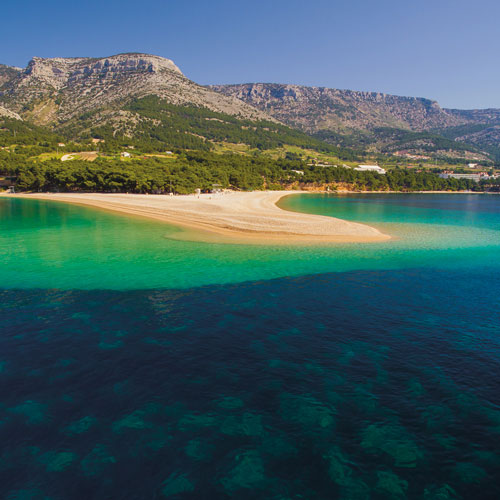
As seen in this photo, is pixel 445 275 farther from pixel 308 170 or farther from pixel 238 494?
pixel 308 170

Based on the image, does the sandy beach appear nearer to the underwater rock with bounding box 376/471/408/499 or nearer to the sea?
the sea

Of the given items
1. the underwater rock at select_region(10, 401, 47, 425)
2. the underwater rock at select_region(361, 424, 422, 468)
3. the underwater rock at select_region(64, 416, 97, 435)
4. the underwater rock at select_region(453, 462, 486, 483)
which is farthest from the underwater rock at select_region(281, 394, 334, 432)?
the underwater rock at select_region(10, 401, 47, 425)

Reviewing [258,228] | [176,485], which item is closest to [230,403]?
[176,485]

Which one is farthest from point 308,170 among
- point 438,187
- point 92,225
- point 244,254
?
point 244,254

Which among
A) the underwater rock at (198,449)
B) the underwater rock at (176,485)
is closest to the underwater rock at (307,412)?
the underwater rock at (198,449)

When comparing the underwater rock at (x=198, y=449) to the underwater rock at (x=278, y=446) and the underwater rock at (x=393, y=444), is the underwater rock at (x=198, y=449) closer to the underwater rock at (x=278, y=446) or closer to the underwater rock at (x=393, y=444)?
the underwater rock at (x=278, y=446)

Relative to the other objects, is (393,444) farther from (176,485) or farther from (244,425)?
(176,485)
